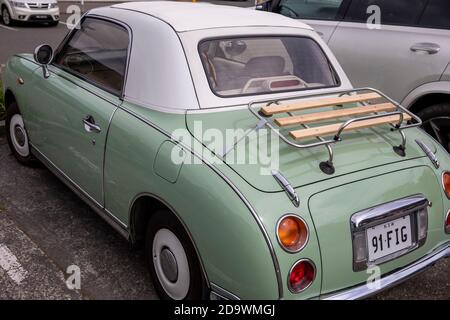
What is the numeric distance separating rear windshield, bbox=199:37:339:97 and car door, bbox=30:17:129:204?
24.2 inches

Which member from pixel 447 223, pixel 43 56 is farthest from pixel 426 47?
pixel 43 56

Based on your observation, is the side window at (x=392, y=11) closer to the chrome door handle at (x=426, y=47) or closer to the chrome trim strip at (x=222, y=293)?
the chrome door handle at (x=426, y=47)

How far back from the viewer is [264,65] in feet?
10.0

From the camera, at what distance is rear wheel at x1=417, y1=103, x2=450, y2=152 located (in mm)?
3984

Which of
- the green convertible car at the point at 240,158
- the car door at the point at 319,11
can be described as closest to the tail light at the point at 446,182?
the green convertible car at the point at 240,158

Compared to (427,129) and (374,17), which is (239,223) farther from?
(374,17)

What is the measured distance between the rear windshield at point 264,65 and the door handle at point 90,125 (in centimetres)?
79

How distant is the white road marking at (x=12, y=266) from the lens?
2.96 meters

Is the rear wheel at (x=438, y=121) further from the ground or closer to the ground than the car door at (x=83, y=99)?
closer to the ground

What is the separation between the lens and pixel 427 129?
4133 millimetres

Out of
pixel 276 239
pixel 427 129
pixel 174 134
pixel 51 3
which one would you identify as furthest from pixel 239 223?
pixel 51 3

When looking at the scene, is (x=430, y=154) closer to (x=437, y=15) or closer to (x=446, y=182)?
(x=446, y=182)

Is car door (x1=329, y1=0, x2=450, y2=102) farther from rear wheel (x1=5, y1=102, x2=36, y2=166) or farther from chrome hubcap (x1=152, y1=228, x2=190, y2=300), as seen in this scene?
rear wheel (x1=5, y1=102, x2=36, y2=166)

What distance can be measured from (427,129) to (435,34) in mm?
821
